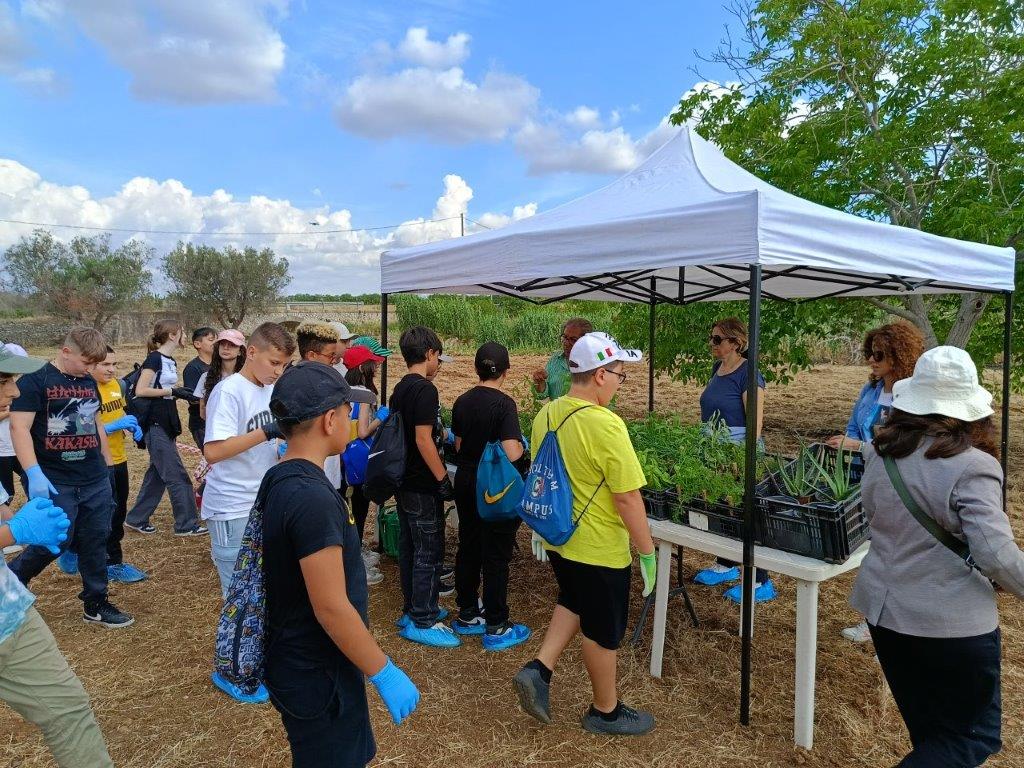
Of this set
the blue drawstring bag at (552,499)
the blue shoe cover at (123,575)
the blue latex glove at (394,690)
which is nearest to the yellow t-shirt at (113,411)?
the blue shoe cover at (123,575)

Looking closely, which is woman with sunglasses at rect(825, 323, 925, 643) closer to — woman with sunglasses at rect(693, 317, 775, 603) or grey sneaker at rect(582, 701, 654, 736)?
woman with sunglasses at rect(693, 317, 775, 603)

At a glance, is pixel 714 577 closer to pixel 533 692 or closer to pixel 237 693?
pixel 533 692

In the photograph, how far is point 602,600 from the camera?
8.60 ft

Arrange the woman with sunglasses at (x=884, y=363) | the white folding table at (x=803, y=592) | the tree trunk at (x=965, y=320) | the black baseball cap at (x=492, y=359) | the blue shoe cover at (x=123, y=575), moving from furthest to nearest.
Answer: the tree trunk at (x=965, y=320) → the blue shoe cover at (x=123, y=575) → the black baseball cap at (x=492, y=359) → the woman with sunglasses at (x=884, y=363) → the white folding table at (x=803, y=592)

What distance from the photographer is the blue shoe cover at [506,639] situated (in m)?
3.55

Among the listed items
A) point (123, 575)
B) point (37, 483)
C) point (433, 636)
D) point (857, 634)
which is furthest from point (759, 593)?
point (123, 575)

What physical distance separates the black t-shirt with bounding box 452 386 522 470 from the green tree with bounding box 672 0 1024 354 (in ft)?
16.5

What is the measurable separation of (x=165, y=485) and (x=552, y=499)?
13.3 feet

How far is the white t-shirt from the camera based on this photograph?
279 cm

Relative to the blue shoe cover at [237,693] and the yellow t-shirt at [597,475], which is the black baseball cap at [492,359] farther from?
the blue shoe cover at [237,693]

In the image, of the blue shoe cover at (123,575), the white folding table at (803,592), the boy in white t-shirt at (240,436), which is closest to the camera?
the white folding table at (803,592)

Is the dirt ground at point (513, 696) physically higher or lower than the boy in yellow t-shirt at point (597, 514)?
lower

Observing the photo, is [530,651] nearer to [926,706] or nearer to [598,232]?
[926,706]

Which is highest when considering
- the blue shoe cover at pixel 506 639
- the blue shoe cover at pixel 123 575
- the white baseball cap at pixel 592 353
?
the white baseball cap at pixel 592 353
